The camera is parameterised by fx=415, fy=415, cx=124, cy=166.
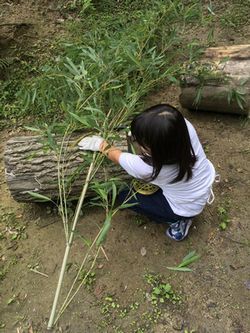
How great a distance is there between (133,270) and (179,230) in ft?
1.27

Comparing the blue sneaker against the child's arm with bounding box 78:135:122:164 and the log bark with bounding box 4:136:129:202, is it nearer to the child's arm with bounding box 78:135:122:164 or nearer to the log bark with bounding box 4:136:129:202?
the log bark with bounding box 4:136:129:202

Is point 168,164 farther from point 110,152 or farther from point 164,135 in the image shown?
point 110,152

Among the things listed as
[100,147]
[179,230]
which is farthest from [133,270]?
[100,147]

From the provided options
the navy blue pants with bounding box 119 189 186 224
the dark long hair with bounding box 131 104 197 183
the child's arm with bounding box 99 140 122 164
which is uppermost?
the dark long hair with bounding box 131 104 197 183

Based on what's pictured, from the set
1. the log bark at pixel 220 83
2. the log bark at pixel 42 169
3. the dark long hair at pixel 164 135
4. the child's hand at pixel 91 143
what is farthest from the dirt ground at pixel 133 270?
the dark long hair at pixel 164 135

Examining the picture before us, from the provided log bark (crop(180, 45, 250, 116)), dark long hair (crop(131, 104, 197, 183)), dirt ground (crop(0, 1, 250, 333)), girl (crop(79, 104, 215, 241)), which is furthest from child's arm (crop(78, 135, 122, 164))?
log bark (crop(180, 45, 250, 116))

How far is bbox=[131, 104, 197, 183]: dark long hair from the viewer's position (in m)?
2.05

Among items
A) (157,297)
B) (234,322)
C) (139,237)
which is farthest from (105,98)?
(234,322)

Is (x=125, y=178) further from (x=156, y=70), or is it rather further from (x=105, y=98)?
(x=156, y=70)

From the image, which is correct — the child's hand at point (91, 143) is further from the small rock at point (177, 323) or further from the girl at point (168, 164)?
the small rock at point (177, 323)

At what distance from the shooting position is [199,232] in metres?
2.75

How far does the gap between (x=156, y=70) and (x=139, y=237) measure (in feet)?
3.78

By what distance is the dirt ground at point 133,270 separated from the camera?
7.88 feet

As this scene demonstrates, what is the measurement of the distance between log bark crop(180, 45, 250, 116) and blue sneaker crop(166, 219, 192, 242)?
3.14 ft
